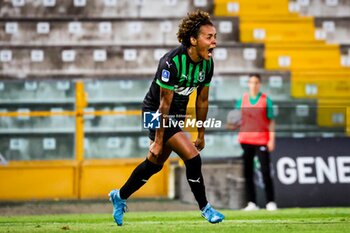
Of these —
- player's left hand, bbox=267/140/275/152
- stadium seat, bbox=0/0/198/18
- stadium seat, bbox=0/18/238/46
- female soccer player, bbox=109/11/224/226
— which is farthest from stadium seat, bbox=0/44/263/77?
female soccer player, bbox=109/11/224/226

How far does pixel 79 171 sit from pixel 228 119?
3190mm

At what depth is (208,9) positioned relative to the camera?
787 inches

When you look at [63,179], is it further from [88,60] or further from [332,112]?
[332,112]

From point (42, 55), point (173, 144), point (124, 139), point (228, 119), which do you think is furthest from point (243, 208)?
point (42, 55)

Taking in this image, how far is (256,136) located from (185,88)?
194 inches

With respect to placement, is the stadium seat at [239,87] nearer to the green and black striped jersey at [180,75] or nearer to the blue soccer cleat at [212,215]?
the green and black striped jersey at [180,75]

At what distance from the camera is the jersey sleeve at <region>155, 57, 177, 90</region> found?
819cm

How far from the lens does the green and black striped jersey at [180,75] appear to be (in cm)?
822

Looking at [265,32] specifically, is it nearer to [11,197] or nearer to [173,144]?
[11,197]

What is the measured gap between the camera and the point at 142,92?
16.2m

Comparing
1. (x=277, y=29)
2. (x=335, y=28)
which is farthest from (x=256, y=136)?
(x=335, y=28)

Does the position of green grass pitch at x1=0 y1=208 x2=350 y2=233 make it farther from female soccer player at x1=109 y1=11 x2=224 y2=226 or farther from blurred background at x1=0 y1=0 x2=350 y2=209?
blurred background at x1=0 y1=0 x2=350 y2=209

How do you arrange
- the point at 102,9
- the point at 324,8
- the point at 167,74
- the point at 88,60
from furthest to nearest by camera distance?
the point at 324,8 < the point at 102,9 < the point at 88,60 < the point at 167,74

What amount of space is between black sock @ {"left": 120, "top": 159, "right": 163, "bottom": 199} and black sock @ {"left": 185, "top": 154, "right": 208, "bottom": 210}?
0.37 m
